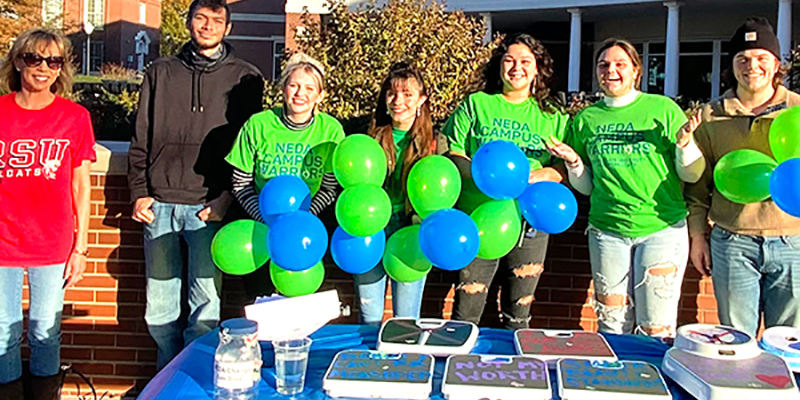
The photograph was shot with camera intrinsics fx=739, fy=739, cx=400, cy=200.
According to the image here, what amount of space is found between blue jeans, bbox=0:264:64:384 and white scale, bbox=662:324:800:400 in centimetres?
265

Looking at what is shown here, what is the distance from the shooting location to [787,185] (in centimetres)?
266

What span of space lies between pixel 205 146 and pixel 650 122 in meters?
2.04

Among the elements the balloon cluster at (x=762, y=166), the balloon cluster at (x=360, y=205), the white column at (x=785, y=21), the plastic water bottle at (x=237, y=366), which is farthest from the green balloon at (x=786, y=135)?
the white column at (x=785, y=21)

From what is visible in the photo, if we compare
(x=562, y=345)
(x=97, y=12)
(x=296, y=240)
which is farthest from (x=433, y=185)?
(x=97, y=12)

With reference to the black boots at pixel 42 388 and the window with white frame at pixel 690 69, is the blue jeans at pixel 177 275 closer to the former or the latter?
the black boots at pixel 42 388

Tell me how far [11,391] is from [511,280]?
94.3 inches

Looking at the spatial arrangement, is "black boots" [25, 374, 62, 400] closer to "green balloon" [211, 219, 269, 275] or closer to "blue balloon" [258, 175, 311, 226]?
"green balloon" [211, 219, 269, 275]

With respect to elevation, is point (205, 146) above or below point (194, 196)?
above

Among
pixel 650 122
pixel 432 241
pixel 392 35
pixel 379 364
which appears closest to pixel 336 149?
pixel 432 241

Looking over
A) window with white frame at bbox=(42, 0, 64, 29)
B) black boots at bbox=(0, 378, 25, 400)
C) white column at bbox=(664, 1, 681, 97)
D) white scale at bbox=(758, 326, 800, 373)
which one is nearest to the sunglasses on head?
black boots at bbox=(0, 378, 25, 400)

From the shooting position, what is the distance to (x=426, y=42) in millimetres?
8109

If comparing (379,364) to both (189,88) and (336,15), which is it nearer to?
(189,88)

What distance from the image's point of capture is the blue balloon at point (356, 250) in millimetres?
2979

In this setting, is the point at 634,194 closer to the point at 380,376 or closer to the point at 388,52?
the point at 380,376
